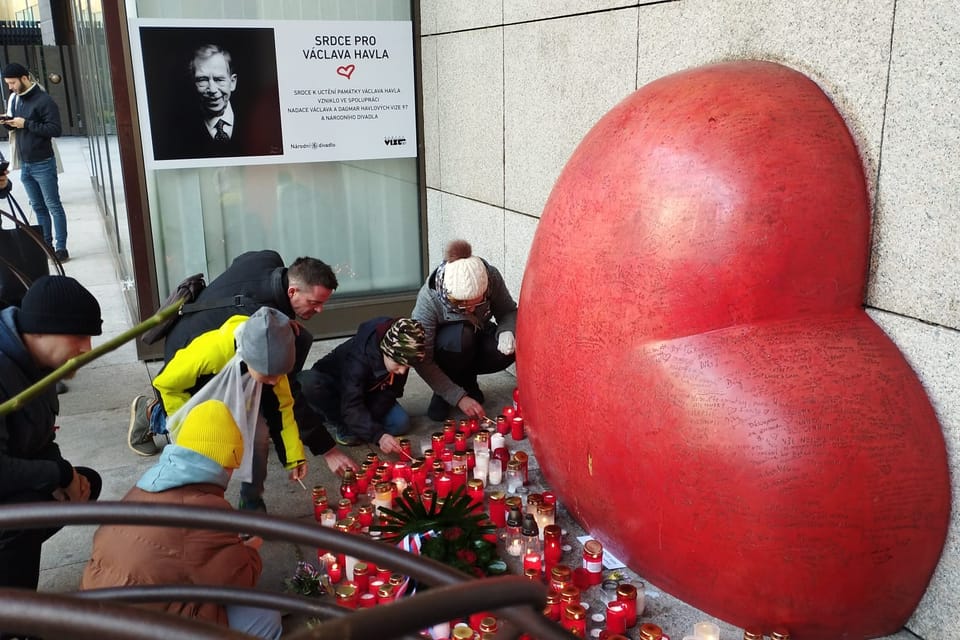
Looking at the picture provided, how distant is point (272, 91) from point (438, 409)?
299 cm

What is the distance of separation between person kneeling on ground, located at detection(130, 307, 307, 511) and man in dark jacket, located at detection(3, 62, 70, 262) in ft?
22.0

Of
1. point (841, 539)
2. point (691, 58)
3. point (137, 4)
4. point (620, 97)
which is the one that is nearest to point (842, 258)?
point (841, 539)

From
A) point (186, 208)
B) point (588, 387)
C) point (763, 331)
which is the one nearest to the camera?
point (763, 331)

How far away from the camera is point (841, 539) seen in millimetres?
Result: 2879

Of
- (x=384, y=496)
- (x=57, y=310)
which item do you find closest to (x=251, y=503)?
(x=384, y=496)

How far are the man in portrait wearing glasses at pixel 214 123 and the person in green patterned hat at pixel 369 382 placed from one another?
7.33ft

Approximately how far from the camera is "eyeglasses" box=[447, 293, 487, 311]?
16.8 feet

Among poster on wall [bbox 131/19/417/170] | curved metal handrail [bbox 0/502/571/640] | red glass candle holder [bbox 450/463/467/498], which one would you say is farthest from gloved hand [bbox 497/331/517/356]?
curved metal handrail [bbox 0/502/571/640]

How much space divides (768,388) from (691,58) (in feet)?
6.19

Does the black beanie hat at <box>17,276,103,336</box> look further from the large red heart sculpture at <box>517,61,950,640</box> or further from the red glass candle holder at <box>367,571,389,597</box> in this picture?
the large red heart sculpture at <box>517,61,950,640</box>

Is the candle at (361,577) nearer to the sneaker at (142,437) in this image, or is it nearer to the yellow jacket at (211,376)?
the yellow jacket at (211,376)

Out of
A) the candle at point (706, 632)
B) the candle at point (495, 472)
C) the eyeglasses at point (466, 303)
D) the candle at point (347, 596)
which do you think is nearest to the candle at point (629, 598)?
the candle at point (706, 632)

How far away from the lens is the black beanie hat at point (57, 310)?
10.3 ft

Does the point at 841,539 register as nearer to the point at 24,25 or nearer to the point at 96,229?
the point at 96,229
